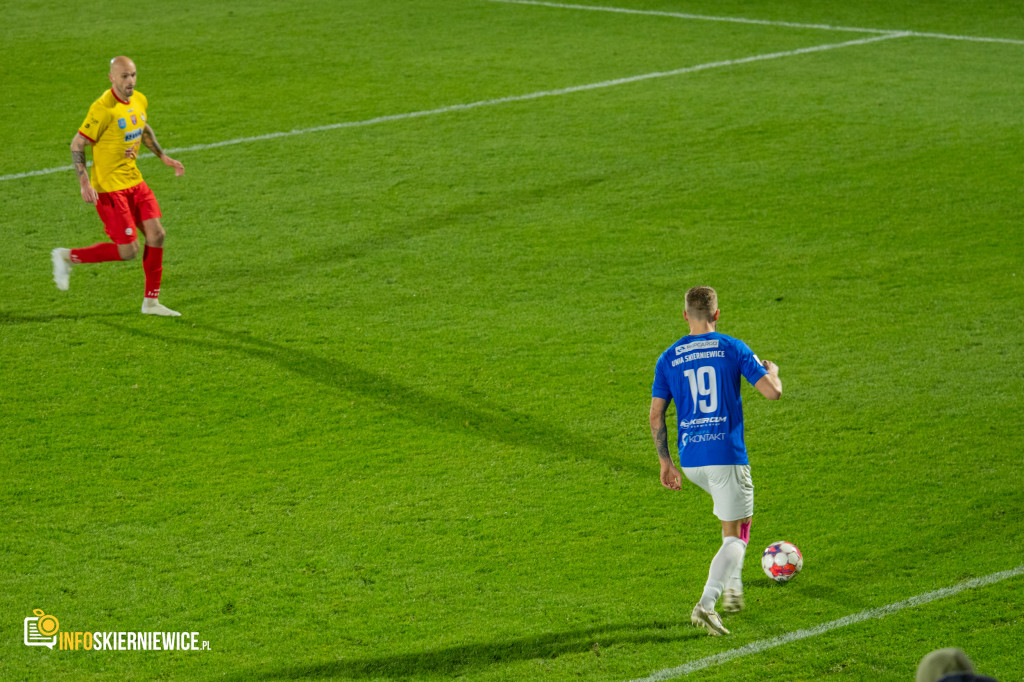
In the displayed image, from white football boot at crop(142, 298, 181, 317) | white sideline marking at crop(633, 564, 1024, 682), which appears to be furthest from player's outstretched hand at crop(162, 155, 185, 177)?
white sideline marking at crop(633, 564, 1024, 682)

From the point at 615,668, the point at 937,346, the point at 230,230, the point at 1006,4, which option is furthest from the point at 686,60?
the point at 615,668

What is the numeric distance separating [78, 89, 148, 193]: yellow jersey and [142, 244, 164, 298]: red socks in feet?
1.92

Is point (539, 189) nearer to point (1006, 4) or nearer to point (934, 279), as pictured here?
point (934, 279)

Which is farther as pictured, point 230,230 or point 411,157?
point 411,157

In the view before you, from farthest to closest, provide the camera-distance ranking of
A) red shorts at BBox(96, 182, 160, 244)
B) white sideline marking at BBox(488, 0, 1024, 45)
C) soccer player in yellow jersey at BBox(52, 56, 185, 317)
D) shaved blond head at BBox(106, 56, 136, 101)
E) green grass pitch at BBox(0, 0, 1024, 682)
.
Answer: white sideline marking at BBox(488, 0, 1024, 45)
red shorts at BBox(96, 182, 160, 244)
soccer player in yellow jersey at BBox(52, 56, 185, 317)
shaved blond head at BBox(106, 56, 136, 101)
green grass pitch at BBox(0, 0, 1024, 682)

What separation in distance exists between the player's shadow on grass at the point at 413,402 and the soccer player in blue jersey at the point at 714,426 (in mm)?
1916

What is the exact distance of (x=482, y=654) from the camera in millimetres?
5984

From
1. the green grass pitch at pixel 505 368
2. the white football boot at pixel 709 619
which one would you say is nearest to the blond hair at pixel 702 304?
the white football boot at pixel 709 619

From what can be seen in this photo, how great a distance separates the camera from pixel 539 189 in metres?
14.2

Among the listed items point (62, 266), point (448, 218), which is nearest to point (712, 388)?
point (62, 266)

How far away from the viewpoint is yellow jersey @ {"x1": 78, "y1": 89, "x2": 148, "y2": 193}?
10.1 metres

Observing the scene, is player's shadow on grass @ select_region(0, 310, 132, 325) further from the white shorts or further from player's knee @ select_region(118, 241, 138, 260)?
the white shorts

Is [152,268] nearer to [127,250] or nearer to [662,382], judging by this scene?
[127,250]

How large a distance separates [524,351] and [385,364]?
1.14m
